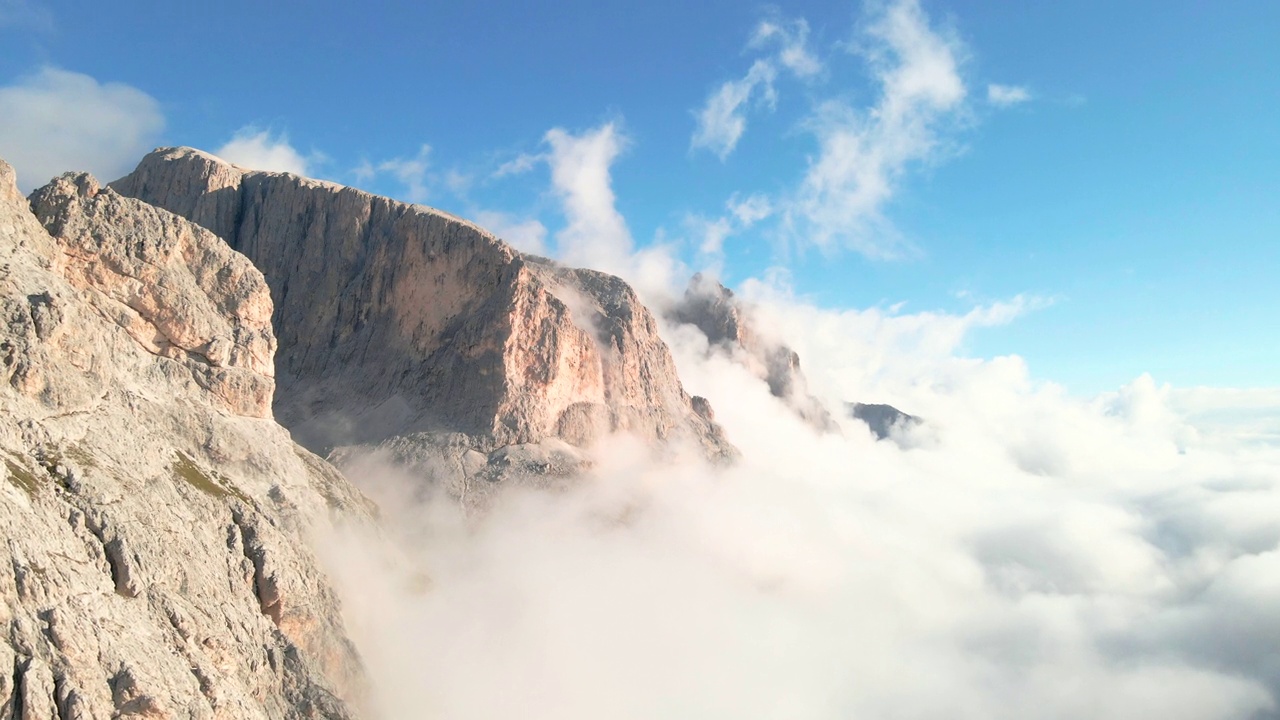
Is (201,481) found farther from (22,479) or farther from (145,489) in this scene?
(22,479)

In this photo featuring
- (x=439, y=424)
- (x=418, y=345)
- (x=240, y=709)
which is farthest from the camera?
(x=418, y=345)

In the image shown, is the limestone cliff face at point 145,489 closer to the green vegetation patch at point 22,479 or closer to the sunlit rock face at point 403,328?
the green vegetation patch at point 22,479

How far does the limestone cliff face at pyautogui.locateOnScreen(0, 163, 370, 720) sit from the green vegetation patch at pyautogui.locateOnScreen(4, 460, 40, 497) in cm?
16

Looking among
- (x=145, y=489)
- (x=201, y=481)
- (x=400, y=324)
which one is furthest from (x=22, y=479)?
(x=400, y=324)

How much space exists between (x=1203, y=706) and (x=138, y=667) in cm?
23288

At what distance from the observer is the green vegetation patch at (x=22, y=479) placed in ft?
130

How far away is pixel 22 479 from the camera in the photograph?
132ft

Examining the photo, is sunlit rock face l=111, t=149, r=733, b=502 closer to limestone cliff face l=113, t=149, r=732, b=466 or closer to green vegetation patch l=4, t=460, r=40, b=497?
limestone cliff face l=113, t=149, r=732, b=466

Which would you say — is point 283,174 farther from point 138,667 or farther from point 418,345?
point 138,667

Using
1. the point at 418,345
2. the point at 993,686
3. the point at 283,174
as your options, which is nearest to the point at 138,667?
the point at 418,345

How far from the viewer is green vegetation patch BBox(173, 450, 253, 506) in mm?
A: 54594

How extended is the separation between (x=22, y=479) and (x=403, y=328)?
8431cm

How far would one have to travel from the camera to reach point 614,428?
428 ft

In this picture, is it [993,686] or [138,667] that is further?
[993,686]
